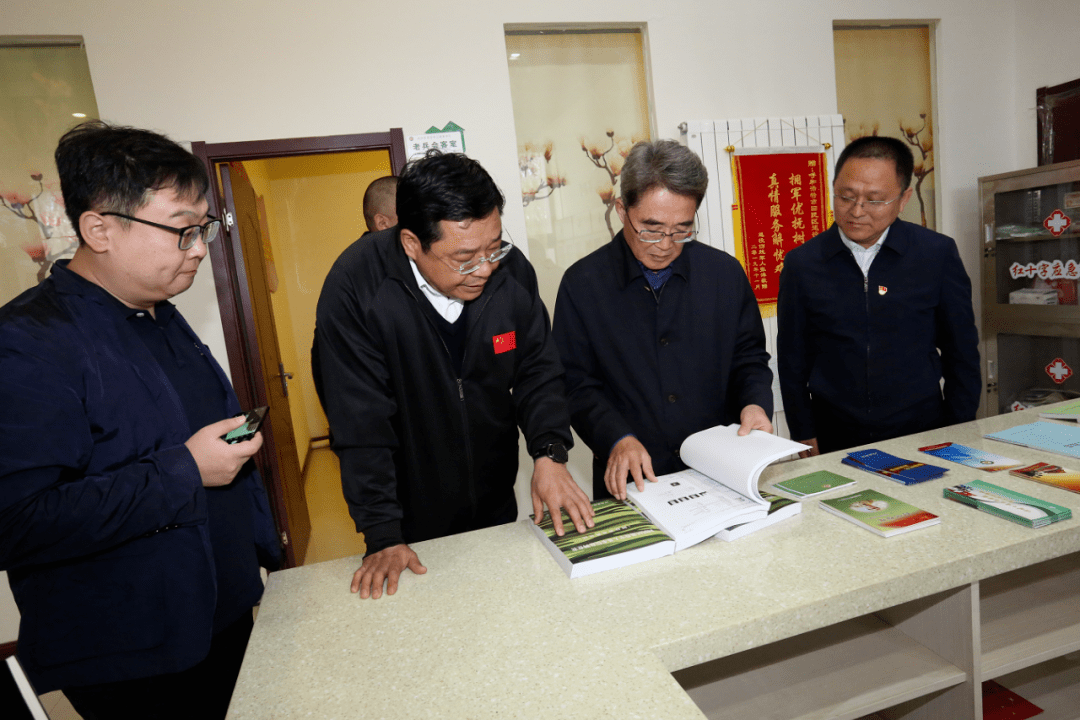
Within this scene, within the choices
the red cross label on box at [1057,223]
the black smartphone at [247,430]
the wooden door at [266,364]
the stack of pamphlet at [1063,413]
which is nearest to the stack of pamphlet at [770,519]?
the black smartphone at [247,430]

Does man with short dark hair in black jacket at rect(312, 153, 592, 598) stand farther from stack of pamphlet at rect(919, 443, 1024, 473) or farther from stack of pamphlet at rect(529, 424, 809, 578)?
stack of pamphlet at rect(919, 443, 1024, 473)

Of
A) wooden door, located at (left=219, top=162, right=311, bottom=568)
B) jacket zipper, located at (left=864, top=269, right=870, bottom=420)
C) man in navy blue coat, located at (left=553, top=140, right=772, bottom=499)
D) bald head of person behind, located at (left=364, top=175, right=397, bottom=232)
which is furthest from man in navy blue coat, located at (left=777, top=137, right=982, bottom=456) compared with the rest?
wooden door, located at (left=219, top=162, right=311, bottom=568)

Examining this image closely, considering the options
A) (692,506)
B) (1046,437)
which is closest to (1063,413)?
(1046,437)

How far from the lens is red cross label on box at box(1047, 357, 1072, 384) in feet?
11.6

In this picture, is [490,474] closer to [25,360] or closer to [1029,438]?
[25,360]

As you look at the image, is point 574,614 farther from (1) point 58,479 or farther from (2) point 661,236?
(2) point 661,236

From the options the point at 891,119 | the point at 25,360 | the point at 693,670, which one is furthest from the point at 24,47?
the point at 891,119

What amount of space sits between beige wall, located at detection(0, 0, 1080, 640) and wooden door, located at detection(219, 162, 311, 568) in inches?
8.7

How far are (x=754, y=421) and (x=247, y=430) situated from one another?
1.09 meters

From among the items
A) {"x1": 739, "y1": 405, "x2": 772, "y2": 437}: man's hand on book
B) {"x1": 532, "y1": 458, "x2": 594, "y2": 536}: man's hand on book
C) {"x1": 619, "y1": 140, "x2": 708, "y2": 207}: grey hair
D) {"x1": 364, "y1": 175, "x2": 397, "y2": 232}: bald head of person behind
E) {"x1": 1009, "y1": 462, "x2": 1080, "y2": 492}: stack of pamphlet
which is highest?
{"x1": 364, "y1": 175, "x2": 397, "y2": 232}: bald head of person behind

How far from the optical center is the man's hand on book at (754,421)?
1.45m

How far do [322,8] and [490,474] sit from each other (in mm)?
2410

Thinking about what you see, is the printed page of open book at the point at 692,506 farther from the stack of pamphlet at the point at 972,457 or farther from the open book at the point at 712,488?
the stack of pamphlet at the point at 972,457

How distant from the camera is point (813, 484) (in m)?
1.41
